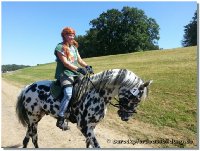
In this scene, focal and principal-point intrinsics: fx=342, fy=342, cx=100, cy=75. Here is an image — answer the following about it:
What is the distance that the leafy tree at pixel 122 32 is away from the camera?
75.4 metres

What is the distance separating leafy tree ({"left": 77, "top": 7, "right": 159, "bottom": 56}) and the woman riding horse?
2596 inches

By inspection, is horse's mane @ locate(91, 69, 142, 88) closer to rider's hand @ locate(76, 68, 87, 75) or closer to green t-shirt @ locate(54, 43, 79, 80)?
rider's hand @ locate(76, 68, 87, 75)

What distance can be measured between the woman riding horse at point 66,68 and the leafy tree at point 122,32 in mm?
65946

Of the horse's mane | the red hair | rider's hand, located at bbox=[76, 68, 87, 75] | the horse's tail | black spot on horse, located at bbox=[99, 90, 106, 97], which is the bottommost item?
the horse's tail

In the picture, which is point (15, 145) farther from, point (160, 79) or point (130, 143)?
point (160, 79)

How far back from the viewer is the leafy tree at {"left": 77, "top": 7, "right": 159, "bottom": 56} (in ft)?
247

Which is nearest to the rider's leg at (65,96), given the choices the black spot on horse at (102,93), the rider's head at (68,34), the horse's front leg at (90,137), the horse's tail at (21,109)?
the horse's front leg at (90,137)

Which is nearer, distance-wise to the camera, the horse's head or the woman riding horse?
the horse's head

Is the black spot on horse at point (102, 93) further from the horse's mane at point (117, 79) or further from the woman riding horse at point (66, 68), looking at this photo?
the woman riding horse at point (66, 68)

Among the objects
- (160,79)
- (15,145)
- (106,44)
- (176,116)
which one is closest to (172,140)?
(176,116)

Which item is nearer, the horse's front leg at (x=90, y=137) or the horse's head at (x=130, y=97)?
the horse's head at (x=130, y=97)

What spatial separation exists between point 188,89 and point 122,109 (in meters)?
10.1

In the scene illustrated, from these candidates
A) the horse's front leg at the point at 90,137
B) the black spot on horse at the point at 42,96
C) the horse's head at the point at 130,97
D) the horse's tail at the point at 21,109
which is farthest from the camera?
the horse's tail at the point at 21,109

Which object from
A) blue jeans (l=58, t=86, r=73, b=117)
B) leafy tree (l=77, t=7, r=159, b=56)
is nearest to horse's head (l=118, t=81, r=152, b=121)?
blue jeans (l=58, t=86, r=73, b=117)
